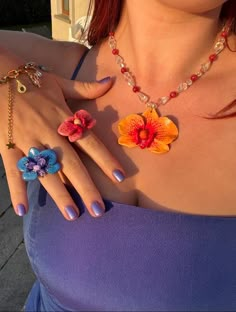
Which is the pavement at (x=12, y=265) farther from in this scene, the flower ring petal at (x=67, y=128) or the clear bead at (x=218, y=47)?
the clear bead at (x=218, y=47)

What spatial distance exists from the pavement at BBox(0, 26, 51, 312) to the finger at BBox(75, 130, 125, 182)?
1.52 metres

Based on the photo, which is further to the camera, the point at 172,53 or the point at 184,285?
the point at 172,53

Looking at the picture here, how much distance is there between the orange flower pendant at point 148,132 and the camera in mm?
964

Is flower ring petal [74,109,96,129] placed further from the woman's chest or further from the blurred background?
the blurred background

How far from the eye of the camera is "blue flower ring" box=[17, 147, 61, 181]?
846 mm

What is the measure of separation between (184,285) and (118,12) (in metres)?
0.77

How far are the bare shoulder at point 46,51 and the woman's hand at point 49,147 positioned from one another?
134mm

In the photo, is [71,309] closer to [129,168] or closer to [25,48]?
[129,168]

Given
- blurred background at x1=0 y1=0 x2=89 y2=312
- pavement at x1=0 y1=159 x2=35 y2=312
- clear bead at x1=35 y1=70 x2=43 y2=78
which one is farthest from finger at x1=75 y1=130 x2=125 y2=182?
pavement at x1=0 y1=159 x2=35 y2=312

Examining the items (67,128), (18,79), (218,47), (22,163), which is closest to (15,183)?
(22,163)

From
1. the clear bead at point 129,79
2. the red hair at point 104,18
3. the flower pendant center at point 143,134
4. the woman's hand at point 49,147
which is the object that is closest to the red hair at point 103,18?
the red hair at point 104,18

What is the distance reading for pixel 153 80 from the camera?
108cm

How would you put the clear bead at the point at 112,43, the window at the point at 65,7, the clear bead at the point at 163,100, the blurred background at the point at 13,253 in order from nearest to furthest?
the clear bead at the point at 163,100 < the clear bead at the point at 112,43 < the blurred background at the point at 13,253 < the window at the point at 65,7

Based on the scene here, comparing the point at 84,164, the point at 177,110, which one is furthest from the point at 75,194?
the point at 177,110
